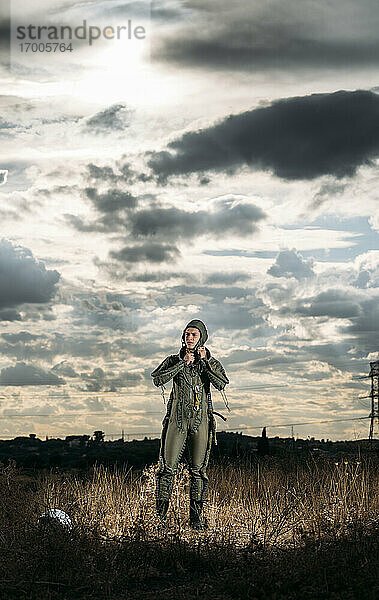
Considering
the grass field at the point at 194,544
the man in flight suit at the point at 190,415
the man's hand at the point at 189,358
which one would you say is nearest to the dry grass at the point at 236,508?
the grass field at the point at 194,544

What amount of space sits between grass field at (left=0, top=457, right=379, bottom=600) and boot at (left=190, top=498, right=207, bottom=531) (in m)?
0.17

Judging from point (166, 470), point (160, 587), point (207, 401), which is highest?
point (207, 401)

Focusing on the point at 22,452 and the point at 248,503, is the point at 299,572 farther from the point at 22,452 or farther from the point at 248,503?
the point at 22,452

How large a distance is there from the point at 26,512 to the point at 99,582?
4306mm

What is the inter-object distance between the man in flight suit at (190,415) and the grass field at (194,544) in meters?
0.43

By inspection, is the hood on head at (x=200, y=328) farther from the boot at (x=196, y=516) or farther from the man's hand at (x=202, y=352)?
the boot at (x=196, y=516)

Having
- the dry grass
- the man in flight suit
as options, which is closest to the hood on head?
the man in flight suit

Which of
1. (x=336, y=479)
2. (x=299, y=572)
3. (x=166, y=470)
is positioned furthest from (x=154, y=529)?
(x=336, y=479)

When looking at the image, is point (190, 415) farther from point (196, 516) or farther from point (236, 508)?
point (236, 508)

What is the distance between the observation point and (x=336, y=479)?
14.3 m

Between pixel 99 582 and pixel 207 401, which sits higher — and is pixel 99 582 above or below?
below

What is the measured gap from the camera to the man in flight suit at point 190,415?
1152cm

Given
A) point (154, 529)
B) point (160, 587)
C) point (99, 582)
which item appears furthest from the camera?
point (154, 529)

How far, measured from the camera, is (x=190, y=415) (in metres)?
11.6
